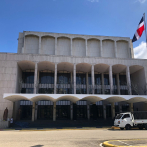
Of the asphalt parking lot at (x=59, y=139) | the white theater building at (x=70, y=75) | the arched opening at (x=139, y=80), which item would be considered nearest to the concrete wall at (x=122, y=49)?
the white theater building at (x=70, y=75)

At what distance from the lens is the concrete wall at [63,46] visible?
37625 mm

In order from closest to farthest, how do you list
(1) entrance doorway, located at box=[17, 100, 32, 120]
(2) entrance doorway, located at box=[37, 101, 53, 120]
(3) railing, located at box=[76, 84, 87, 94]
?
(1) entrance doorway, located at box=[17, 100, 32, 120] < (2) entrance doorway, located at box=[37, 101, 53, 120] < (3) railing, located at box=[76, 84, 87, 94]

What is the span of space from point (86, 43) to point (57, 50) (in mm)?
7125

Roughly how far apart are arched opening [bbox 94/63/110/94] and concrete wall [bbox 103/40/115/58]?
15.7 feet

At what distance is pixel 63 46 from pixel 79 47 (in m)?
3.87

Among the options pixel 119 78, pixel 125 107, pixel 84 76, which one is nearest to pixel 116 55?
pixel 119 78

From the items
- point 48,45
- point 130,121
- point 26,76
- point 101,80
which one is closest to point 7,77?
point 26,76

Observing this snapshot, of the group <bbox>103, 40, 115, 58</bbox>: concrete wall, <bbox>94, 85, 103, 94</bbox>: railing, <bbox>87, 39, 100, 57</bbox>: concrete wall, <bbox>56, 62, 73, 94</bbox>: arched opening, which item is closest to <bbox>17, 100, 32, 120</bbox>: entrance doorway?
<bbox>56, 62, 73, 94</bbox>: arched opening

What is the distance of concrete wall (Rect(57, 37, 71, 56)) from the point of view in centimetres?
3762

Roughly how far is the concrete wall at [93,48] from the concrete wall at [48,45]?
8.64 meters

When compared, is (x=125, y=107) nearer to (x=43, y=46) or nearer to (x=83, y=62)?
(x=83, y=62)

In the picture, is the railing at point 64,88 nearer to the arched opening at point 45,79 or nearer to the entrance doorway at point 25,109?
the arched opening at point 45,79

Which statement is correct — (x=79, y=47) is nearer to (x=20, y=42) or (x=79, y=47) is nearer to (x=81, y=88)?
(x=81, y=88)

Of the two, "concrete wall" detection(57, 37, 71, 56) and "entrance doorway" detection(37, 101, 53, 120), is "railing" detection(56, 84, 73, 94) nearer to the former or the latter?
"entrance doorway" detection(37, 101, 53, 120)
